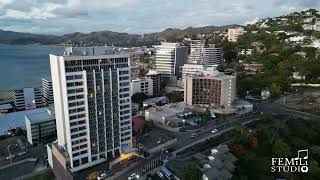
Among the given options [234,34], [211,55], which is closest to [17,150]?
[211,55]

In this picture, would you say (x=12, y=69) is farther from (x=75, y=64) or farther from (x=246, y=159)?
(x=246, y=159)

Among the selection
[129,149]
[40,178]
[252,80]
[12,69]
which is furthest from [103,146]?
[12,69]

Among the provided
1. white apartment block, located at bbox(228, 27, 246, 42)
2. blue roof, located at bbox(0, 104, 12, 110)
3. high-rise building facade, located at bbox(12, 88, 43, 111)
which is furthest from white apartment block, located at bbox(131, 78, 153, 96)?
white apartment block, located at bbox(228, 27, 246, 42)

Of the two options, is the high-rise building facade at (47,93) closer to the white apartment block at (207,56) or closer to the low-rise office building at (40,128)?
the low-rise office building at (40,128)

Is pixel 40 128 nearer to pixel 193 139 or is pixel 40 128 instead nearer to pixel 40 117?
pixel 40 117

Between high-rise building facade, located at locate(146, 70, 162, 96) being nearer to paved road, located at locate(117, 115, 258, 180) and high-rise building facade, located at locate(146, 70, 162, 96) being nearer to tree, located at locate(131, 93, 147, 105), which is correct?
tree, located at locate(131, 93, 147, 105)

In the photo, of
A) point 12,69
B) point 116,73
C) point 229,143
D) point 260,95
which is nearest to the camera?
point 116,73
